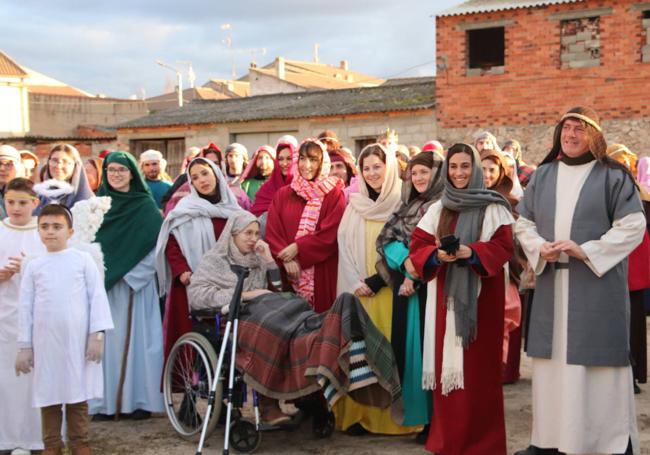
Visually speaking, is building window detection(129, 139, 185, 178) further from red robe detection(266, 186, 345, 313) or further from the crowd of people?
red robe detection(266, 186, 345, 313)

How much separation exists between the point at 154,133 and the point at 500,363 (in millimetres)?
21208

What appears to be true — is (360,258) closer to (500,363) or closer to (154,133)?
(500,363)

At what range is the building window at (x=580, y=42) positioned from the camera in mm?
18672

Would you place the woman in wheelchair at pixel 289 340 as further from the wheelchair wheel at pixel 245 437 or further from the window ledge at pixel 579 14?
the window ledge at pixel 579 14

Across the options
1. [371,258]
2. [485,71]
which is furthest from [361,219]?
[485,71]

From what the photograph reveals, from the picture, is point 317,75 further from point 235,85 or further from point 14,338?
point 14,338

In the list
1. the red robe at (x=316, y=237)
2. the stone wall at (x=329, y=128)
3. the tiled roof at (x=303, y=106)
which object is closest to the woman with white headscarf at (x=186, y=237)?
the red robe at (x=316, y=237)

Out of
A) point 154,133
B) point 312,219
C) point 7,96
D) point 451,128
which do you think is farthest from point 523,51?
point 7,96

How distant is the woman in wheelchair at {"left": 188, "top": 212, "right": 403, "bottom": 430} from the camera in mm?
5121

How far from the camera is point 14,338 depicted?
5516 mm

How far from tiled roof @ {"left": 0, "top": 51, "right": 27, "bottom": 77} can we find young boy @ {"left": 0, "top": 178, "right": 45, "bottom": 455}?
36639 mm

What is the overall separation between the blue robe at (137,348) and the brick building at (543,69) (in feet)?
46.2

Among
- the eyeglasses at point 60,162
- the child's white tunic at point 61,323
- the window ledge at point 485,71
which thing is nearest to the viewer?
the child's white tunic at point 61,323

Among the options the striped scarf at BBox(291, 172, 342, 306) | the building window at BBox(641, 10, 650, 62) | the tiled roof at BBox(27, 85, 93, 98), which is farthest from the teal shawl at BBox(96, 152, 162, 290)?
the tiled roof at BBox(27, 85, 93, 98)
